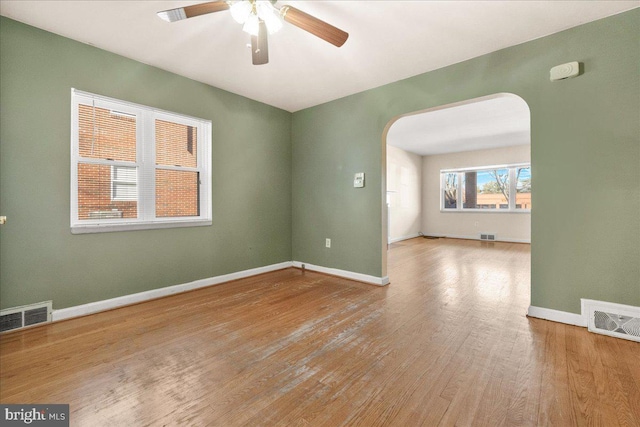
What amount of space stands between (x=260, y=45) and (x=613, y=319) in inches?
141

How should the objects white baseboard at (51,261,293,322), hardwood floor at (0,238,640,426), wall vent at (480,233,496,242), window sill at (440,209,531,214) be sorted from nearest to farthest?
hardwood floor at (0,238,640,426) → white baseboard at (51,261,293,322) → window sill at (440,209,531,214) → wall vent at (480,233,496,242)

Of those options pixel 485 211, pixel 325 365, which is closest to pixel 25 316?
pixel 325 365

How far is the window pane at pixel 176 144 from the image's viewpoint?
3275 mm

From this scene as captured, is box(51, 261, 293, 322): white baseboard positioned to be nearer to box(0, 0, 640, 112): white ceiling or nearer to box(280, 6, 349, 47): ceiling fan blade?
box(0, 0, 640, 112): white ceiling

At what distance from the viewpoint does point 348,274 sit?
4000 millimetres

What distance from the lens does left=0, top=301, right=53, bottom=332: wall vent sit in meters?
2.29

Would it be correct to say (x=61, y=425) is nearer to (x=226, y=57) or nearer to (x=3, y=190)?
(x=3, y=190)

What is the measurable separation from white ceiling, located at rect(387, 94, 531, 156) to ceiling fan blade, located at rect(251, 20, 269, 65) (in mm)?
2460

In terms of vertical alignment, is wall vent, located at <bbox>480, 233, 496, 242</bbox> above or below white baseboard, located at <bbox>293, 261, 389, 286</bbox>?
Answer: above

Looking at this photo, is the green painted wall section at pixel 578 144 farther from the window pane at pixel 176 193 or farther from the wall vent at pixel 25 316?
the wall vent at pixel 25 316

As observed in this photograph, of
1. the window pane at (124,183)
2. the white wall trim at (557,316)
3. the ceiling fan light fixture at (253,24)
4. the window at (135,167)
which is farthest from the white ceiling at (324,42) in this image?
the white wall trim at (557,316)

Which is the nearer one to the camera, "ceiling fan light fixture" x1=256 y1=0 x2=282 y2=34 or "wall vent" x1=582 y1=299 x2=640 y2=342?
"ceiling fan light fixture" x1=256 y1=0 x2=282 y2=34

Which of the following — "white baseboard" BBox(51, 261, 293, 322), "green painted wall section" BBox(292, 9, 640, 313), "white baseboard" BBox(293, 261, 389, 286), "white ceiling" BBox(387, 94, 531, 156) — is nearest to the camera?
"green painted wall section" BBox(292, 9, 640, 313)

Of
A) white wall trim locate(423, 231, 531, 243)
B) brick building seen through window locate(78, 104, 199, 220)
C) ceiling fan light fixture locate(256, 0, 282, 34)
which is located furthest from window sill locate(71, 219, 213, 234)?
white wall trim locate(423, 231, 531, 243)
